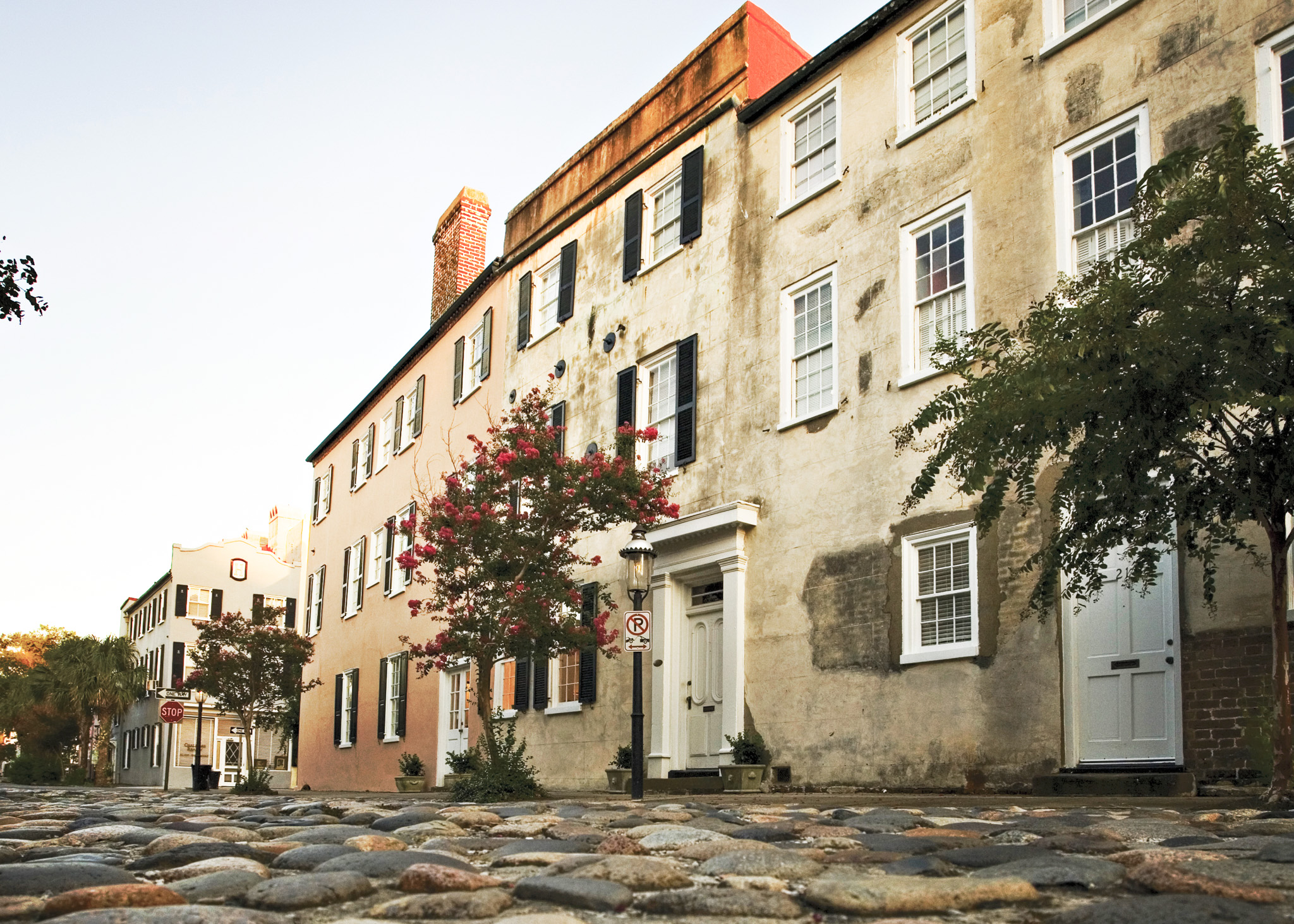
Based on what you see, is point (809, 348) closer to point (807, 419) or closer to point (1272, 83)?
point (807, 419)

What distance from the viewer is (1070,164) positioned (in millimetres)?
12320

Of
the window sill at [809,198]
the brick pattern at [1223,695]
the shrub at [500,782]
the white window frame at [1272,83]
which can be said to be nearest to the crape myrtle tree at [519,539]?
the shrub at [500,782]

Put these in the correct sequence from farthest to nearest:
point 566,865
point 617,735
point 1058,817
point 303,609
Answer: point 303,609 < point 617,735 < point 1058,817 < point 566,865

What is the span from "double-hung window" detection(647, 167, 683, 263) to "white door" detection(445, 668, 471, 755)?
872cm

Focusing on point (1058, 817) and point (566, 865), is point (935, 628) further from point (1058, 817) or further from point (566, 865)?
point (566, 865)

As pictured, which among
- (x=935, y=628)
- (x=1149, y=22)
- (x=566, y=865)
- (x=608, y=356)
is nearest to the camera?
(x=566, y=865)

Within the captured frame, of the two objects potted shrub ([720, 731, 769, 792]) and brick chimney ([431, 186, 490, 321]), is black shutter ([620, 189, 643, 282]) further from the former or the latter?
brick chimney ([431, 186, 490, 321])

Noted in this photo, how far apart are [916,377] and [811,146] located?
13.3ft

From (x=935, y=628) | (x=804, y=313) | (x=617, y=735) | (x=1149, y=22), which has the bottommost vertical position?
(x=617, y=735)

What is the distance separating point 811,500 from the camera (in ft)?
47.7

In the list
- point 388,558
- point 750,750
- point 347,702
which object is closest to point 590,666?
point 750,750

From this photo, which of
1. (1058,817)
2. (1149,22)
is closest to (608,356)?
(1149,22)

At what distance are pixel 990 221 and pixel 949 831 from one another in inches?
324

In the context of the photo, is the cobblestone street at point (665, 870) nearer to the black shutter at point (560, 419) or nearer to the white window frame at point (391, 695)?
the black shutter at point (560, 419)
